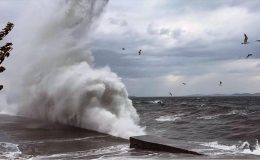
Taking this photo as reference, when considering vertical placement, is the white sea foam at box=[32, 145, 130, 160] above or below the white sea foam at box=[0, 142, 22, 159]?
above

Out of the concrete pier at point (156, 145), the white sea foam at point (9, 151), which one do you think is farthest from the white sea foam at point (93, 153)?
the white sea foam at point (9, 151)

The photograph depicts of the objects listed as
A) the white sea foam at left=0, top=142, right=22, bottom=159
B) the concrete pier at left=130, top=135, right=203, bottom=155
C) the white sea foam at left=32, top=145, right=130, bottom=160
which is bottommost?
the white sea foam at left=0, top=142, right=22, bottom=159

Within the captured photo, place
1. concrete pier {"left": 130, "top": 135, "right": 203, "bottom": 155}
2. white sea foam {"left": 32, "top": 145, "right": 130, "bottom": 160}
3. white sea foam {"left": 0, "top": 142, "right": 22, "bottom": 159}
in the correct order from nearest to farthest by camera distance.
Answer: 1. concrete pier {"left": 130, "top": 135, "right": 203, "bottom": 155}
2. white sea foam {"left": 32, "top": 145, "right": 130, "bottom": 160}
3. white sea foam {"left": 0, "top": 142, "right": 22, "bottom": 159}

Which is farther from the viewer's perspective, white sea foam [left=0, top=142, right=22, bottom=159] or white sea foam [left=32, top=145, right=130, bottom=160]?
white sea foam [left=0, top=142, right=22, bottom=159]

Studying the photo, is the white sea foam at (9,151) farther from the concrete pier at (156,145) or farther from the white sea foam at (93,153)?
the concrete pier at (156,145)

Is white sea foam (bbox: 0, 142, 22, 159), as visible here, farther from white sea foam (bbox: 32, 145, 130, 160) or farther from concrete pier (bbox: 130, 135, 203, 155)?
concrete pier (bbox: 130, 135, 203, 155)

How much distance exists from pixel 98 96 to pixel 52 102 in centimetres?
438

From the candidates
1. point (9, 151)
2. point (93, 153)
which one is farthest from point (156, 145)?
point (9, 151)

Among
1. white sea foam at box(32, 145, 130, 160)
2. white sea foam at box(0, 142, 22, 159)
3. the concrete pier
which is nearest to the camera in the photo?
the concrete pier

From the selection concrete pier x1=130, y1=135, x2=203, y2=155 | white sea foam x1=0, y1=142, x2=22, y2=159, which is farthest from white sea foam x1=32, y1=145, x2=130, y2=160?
white sea foam x1=0, y1=142, x2=22, y2=159

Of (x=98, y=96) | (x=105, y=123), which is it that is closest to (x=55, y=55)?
(x=98, y=96)

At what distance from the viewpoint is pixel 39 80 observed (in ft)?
92.0

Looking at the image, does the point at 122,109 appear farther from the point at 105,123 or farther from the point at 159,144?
the point at 159,144

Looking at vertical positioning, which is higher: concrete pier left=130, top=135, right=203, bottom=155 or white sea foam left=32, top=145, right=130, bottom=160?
concrete pier left=130, top=135, right=203, bottom=155
